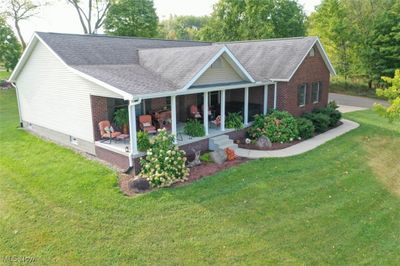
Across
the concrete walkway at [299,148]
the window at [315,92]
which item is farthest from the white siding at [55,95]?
the window at [315,92]

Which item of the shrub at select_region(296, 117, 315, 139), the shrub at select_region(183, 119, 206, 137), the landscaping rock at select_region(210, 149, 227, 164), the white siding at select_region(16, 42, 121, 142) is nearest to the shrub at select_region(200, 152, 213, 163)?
the landscaping rock at select_region(210, 149, 227, 164)

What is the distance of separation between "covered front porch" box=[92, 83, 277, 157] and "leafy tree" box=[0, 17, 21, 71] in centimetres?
2576

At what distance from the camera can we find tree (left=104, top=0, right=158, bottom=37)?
39250mm

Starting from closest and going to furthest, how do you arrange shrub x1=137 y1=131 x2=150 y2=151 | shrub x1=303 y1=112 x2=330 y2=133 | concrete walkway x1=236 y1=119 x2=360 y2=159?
shrub x1=137 y1=131 x2=150 y2=151 < concrete walkway x1=236 y1=119 x2=360 y2=159 < shrub x1=303 y1=112 x2=330 y2=133

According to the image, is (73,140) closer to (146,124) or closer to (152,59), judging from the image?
(146,124)

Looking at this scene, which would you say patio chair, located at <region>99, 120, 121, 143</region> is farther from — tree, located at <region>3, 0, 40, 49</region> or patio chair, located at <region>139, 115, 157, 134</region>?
tree, located at <region>3, 0, 40, 49</region>

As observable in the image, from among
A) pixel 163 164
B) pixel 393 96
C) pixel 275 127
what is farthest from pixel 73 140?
pixel 393 96

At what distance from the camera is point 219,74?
1420 centimetres

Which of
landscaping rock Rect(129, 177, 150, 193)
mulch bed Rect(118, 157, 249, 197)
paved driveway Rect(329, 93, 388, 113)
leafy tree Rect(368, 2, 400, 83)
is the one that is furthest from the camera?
Result: leafy tree Rect(368, 2, 400, 83)

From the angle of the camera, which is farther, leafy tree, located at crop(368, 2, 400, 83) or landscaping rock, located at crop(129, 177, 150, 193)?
leafy tree, located at crop(368, 2, 400, 83)

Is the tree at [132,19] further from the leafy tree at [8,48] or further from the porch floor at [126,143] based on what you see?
the porch floor at [126,143]

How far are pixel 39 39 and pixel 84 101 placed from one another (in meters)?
3.93

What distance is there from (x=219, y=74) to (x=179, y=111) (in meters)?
3.18

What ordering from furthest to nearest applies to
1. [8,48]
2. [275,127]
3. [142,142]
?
1. [8,48]
2. [275,127]
3. [142,142]
